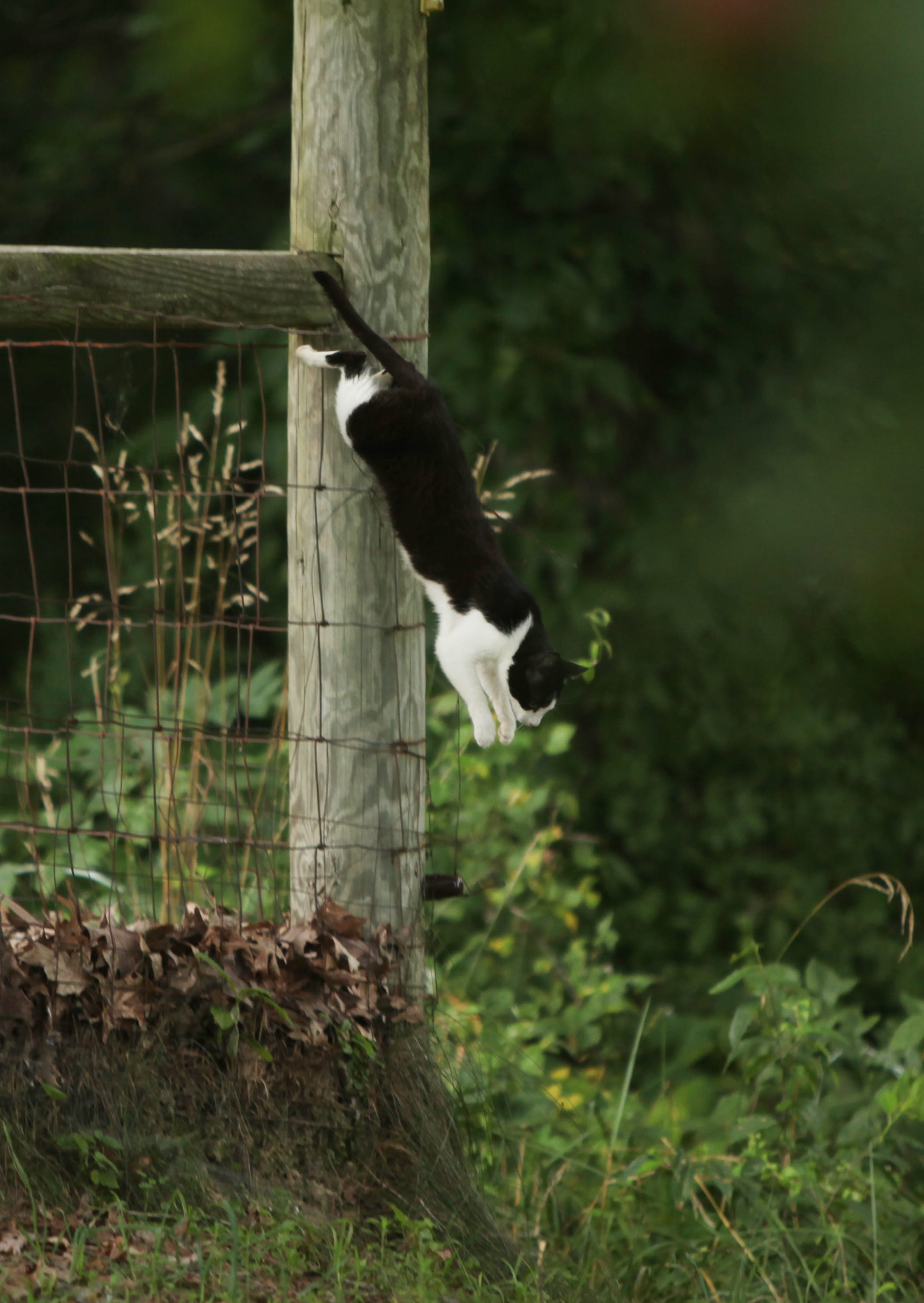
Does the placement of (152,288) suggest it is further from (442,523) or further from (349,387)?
(442,523)

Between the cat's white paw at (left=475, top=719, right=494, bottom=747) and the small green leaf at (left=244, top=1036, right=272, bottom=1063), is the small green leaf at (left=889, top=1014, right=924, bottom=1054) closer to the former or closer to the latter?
the cat's white paw at (left=475, top=719, right=494, bottom=747)

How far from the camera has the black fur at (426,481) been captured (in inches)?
104

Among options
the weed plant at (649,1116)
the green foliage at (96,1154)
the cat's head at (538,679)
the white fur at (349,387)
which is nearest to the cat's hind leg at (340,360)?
the white fur at (349,387)

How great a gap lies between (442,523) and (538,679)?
0.47 m

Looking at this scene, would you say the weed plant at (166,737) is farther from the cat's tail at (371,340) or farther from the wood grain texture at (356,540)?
the cat's tail at (371,340)

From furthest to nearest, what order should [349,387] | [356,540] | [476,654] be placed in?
[476,654]
[356,540]
[349,387]

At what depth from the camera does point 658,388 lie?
19.0ft

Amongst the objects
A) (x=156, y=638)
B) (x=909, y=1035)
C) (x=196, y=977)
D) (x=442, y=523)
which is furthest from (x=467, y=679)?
(x=909, y=1035)

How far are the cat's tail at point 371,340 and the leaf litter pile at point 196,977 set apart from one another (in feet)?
3.62

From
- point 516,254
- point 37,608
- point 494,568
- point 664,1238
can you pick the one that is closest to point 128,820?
point 37,608

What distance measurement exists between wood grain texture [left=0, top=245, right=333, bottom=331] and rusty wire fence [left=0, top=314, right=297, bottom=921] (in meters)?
0.07

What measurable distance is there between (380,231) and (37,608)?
41.6 inches

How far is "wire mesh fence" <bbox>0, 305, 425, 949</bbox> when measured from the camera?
2.79 meters

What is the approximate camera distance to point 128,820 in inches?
153
